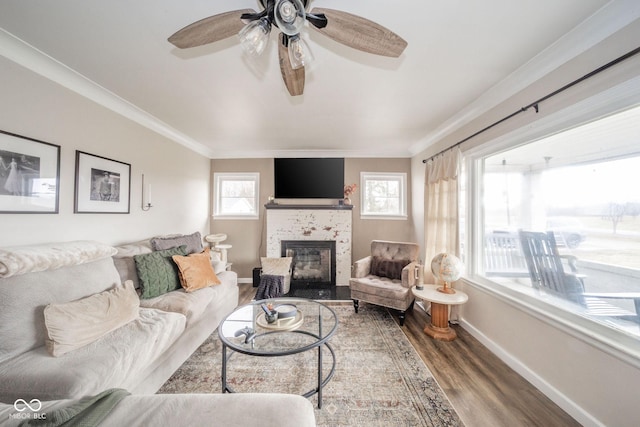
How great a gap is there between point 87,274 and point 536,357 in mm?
3510

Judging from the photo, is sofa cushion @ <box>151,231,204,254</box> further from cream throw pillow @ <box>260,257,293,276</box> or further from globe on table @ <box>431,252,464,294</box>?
globe on table @ <box>431,252,464,294</box>

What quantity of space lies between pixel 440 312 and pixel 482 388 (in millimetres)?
763

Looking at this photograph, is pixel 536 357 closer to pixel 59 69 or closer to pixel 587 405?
pixel 587 405

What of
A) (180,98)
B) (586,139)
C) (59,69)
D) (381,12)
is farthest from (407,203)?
(59,69)

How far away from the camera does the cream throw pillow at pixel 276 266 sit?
3.66m

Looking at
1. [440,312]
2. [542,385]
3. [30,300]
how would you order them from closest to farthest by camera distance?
[30,300] → [542,385] → [440,312]

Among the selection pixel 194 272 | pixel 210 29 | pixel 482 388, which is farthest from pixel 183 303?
pixel 482 388

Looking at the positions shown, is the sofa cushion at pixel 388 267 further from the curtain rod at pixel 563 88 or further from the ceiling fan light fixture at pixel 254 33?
the ceiling fan light fixture at pixel 254 33

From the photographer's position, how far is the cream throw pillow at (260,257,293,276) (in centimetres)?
366

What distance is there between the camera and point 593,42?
1.37 metres

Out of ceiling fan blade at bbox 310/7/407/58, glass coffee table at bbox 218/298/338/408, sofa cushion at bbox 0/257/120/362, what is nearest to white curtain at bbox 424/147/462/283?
glass coffee table at bbox 218/298/338/408

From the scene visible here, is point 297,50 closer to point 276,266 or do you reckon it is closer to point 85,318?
point 85,318

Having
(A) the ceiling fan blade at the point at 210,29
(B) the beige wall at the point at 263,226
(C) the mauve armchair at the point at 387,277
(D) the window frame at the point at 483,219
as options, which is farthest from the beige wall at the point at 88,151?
(D) the window frame at the point at 483,219

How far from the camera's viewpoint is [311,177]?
13.6 ft
